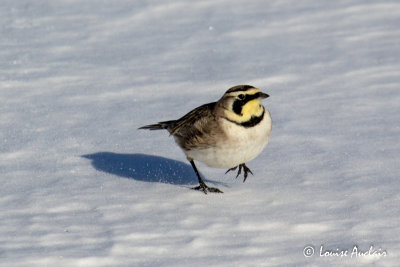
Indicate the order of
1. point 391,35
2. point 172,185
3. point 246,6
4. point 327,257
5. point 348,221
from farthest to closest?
point 246,6 → point 391,35 → point 172,185 → point 348,221 → point 327,257

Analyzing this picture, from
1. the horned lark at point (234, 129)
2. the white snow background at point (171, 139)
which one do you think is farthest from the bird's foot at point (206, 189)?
the horned lark at point (234, 129)

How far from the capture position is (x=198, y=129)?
19.9 ft

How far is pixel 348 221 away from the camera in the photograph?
540cm

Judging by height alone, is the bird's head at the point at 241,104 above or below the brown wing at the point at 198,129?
above

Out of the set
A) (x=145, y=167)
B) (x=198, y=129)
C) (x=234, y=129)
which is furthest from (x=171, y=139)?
(x=234, y=129)

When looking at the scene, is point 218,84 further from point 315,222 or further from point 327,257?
point 327,257

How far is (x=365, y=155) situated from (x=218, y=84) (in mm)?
2401

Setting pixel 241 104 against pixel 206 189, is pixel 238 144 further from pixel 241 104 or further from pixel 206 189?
pixel 206 189

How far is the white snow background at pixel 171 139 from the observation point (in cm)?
524

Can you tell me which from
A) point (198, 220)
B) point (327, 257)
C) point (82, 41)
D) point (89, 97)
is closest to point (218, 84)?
point (89, 97)

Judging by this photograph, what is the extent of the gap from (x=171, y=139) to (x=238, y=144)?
1702mm

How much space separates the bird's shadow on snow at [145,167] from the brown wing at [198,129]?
448 millimetres

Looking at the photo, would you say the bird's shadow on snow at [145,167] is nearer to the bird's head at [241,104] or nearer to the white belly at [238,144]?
the white belly at [238,144]

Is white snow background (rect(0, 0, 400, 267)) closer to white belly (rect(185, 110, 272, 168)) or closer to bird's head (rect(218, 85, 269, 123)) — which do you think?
white belly (rect(185, 110, 272, 168))
